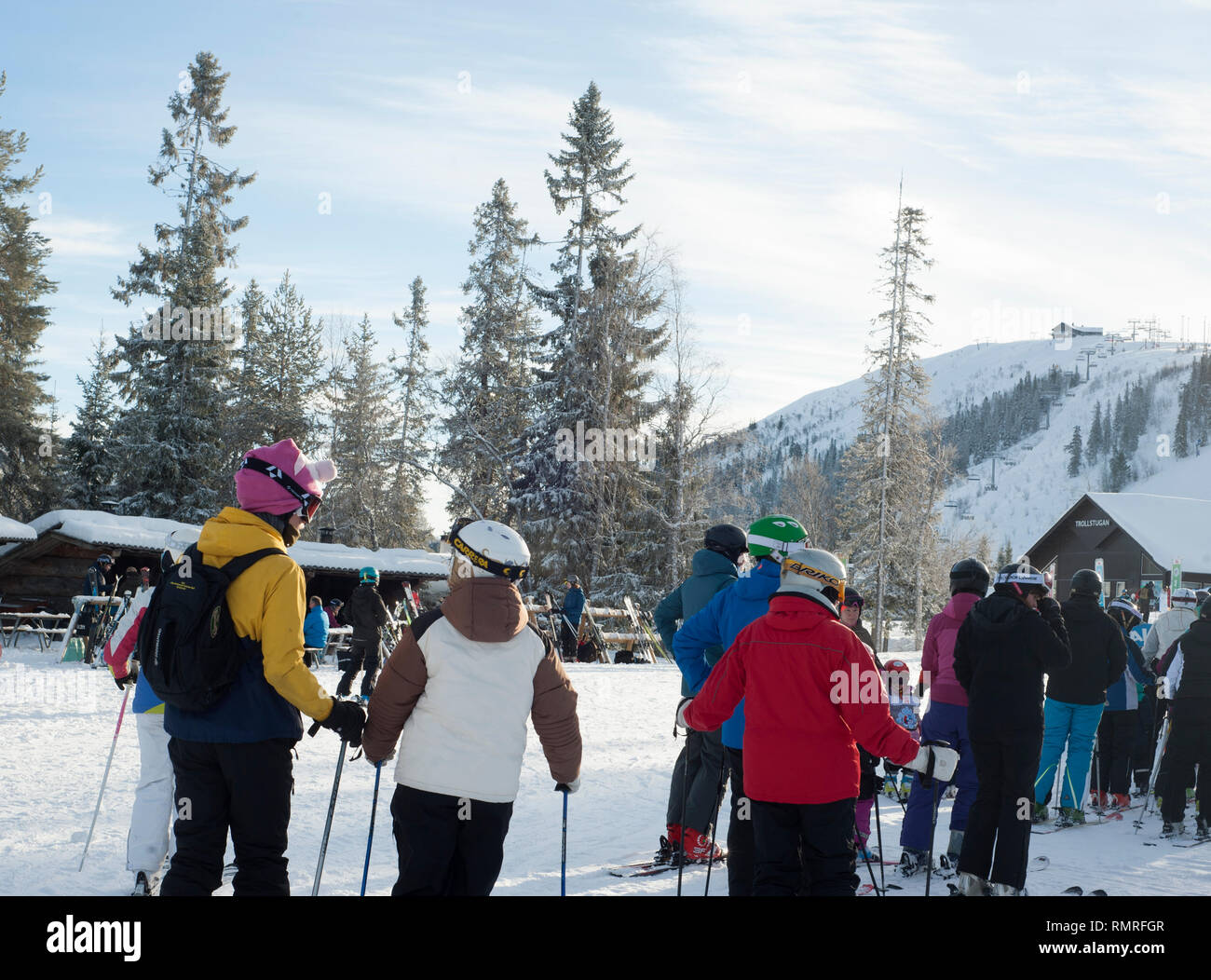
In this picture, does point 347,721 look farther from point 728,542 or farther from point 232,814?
point 728,542

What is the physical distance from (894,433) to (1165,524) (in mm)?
10980

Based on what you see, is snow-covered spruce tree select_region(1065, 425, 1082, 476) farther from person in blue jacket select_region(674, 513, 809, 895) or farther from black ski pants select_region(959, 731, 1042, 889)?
person in blue jacket select_region(674, 513, 809, 895)

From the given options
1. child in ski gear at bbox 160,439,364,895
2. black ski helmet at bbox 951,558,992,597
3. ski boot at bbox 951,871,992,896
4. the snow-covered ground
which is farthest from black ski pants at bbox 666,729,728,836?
child in ski gear at bbox 160,439,364,895

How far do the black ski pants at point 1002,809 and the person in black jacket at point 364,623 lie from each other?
28.2 ft

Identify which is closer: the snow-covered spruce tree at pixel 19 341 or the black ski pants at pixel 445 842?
the black ski pants at pixel 445 842

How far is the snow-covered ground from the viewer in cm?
555

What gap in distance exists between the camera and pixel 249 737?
3666 millimetres

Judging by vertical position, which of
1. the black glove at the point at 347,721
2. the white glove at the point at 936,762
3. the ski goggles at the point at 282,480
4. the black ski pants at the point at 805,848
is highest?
the ski goggles at the point at 282,480

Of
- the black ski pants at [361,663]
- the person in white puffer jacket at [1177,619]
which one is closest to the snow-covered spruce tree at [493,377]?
the black ski pants at [361,663]

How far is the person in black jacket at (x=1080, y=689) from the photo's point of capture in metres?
7.39

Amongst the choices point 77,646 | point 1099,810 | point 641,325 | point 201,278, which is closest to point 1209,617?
point 1099,810

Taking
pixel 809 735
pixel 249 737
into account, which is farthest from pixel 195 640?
pixel 809 735

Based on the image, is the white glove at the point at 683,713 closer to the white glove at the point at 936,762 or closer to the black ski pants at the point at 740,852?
the black ski pants at the point at 740,852
